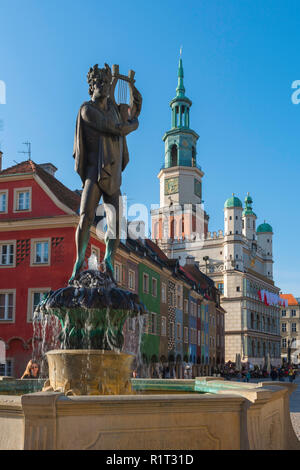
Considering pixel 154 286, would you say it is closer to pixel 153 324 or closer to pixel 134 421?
pixel 153 324

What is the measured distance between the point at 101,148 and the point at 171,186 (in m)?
94.7

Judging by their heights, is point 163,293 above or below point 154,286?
below

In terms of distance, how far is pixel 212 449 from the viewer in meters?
5.14

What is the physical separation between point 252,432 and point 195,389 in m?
3.33

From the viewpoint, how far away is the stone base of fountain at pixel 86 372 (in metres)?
6.82

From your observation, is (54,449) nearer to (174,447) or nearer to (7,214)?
(174,447)

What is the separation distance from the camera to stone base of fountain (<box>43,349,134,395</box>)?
6816 millimetres

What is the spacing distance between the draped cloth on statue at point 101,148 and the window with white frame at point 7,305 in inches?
853

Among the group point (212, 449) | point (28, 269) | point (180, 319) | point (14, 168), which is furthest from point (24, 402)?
point (180, 319)

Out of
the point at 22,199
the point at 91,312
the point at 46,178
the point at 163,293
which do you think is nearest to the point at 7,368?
the point at 22,199

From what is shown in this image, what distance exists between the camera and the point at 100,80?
8.12 m

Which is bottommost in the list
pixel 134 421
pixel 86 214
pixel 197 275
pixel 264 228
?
pixel 134 421

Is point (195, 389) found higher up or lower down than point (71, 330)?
lower down

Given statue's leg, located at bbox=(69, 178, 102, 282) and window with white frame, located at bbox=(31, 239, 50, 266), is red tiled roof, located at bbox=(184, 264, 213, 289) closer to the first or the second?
window with white frame, located at bbox=(31, 239, 50, 266)
